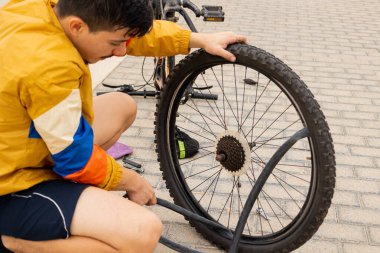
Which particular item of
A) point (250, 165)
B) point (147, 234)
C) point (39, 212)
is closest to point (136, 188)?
point (147, 234)

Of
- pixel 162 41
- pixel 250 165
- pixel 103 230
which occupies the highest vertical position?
pixel 162 41

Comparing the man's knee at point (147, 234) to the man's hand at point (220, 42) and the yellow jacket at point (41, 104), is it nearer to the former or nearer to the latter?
the yellow jacket at point (41, 104)

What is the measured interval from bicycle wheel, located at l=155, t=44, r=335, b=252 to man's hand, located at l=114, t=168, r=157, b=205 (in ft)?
1.37

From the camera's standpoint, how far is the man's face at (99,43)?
5.85 feet

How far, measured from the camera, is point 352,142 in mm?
3686

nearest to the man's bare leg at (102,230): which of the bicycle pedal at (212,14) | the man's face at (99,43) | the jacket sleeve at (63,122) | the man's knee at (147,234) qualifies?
the man's knee at (147,234)

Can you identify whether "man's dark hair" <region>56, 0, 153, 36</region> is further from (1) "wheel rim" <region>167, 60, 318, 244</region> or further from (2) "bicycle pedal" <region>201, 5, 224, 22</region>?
(2) "bicycle pedal" <region>201, 5, 224, 22</region>

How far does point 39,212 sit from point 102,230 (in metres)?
0.24

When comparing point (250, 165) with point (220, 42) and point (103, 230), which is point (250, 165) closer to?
point (220, 42)

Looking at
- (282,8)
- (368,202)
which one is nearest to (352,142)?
(368,202)

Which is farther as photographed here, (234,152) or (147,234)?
(234,152)

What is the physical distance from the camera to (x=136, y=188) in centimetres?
212

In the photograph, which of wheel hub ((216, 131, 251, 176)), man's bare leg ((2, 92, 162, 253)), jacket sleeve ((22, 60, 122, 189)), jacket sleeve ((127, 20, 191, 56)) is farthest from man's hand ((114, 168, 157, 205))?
jacket sleeve ((127, 20, 191, 56))

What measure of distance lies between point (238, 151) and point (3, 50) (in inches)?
44.6
